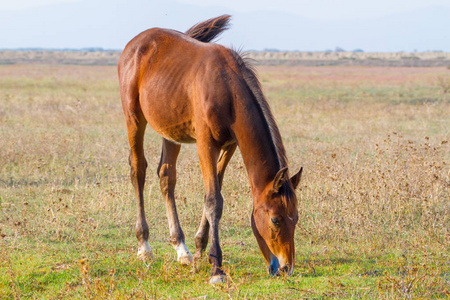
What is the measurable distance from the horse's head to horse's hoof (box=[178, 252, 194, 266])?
1.24 m

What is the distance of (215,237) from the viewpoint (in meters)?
4.65

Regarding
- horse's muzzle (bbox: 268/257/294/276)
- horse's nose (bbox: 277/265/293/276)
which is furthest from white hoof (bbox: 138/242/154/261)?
horse's nose (bbox: 277/265/293/276)

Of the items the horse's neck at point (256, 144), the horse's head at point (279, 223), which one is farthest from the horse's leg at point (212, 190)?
the horse's head at point (279, 223)

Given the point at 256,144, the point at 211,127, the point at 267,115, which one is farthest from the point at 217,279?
the point at 267,115

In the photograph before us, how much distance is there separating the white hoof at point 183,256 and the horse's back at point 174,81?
3.90 ft

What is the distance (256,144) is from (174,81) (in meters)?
1.44

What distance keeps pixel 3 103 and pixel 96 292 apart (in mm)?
15059

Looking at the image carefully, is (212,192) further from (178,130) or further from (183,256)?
(183,256)

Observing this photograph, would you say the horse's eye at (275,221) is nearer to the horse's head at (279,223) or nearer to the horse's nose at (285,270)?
the horse's head at (279,223)

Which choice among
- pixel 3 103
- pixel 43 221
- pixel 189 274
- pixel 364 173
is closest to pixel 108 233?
pixel 43 221

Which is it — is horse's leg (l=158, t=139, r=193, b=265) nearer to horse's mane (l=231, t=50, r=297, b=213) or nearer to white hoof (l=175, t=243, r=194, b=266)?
white hoof (l=175, t=243, r=194, b=266)

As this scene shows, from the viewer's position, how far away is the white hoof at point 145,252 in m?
5.32

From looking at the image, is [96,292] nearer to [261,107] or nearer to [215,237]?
[215,237]

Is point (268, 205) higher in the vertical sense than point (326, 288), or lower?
higher
